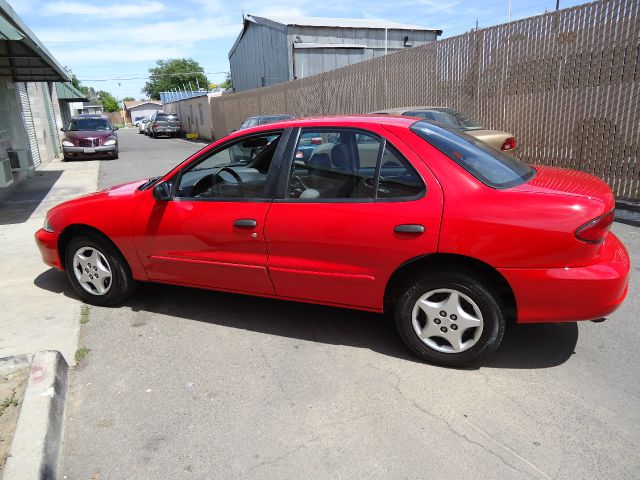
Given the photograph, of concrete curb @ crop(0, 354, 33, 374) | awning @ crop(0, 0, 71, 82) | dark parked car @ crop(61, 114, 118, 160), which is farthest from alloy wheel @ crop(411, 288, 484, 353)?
dark parked car @ crop(61, 114, 118, 160)

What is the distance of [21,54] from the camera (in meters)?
10.0

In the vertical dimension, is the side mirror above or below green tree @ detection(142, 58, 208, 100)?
below

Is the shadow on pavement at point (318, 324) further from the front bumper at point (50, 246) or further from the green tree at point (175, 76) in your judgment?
the green tree at point (175, 76)

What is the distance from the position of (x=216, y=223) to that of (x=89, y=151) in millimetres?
17078

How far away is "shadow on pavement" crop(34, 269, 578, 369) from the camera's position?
346 centimetres

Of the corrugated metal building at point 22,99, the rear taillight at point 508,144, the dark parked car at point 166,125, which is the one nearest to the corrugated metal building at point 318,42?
the dark parked car at point 166,125

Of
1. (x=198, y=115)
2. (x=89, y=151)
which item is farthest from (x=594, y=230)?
(x=198, y=115)

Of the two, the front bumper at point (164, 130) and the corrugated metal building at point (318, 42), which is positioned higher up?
the corrugated metal building at point (318, 42)

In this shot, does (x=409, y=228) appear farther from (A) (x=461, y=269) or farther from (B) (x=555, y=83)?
(B) (x=555, y=83)

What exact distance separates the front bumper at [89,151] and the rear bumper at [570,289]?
18.8m

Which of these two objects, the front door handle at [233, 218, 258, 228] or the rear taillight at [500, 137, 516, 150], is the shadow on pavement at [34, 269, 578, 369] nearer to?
the front door handle at [233, 218, 258, 228]

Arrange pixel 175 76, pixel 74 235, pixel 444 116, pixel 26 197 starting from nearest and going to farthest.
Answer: pixel 74 235 → pixel 444 116 → pixel 26 197 → pixel 175 76

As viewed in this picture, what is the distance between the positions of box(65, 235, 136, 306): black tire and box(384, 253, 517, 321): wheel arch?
249 centimetres

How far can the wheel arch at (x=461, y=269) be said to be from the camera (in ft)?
10.1
